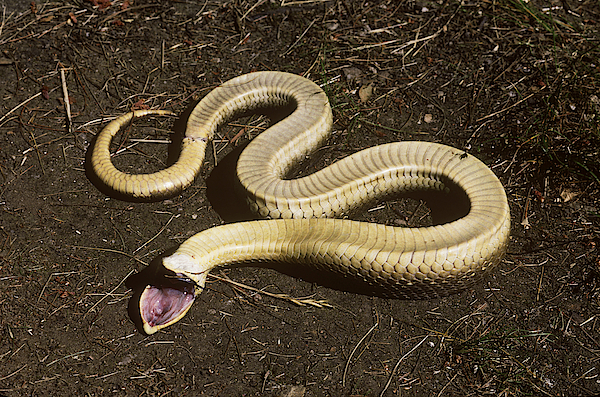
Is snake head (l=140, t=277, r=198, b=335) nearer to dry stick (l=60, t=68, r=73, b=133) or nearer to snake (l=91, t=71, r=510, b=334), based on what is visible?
snake (l=91, t=71, r=510, b=334)

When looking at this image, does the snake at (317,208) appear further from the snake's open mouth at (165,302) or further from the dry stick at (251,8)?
the dry stick at (251,8)

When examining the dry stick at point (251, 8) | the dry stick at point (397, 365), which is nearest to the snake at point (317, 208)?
the dry stick at point (397, 365)

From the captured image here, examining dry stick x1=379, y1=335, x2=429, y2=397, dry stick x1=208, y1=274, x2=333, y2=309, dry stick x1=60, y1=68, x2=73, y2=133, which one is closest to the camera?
dry stick x1=379, y1=335, x2=429, y2=397

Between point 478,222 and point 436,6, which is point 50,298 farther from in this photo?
point 436,6

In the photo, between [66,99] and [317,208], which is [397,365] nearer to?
[317,208]

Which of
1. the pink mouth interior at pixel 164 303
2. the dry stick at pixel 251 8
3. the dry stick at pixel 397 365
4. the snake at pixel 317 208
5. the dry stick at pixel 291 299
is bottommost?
the dry stick at pixel 397 365

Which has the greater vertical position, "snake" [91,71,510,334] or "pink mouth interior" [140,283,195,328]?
"snake" [91,71,510,334]

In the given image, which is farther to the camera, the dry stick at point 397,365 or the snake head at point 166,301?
the snake head at point 166,301

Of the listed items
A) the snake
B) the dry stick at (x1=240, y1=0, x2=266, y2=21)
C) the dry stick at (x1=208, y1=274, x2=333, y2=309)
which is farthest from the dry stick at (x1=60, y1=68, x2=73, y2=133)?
the dry stick at (x1=208, y1=274, x2=333, y2=309)

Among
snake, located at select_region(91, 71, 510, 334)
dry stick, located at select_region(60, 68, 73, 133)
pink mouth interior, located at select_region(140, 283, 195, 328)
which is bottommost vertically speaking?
pink mouth interior, located at select_region(140, 283, 195, 328)
